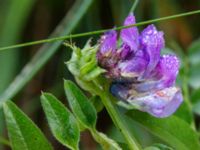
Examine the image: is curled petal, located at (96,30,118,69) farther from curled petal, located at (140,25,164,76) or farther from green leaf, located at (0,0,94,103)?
green leaf, located at (0,0,94,103)

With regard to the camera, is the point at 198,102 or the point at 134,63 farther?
the point at 198,102

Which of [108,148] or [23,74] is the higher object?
[23,74]

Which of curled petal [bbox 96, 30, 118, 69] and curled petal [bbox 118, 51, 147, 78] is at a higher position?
curled petal [bbox 96, 30, 118, 69]

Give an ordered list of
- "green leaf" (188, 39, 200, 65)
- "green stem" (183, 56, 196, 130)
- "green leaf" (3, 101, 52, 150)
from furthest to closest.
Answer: "green leaf" (188, 39, 200, 65), "green stem" (183, 56, 196, 130), "green leaf" (3, 101, 52, 150)

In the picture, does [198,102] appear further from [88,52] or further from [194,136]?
[88,52]

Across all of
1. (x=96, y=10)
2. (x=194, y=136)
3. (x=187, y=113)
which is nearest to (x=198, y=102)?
(x=187, y=113)

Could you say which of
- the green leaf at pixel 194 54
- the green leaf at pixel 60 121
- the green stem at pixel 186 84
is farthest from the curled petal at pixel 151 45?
the green leaf at pixel 194 54

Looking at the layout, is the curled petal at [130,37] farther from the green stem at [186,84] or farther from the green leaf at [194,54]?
the green leaf at [194,54]

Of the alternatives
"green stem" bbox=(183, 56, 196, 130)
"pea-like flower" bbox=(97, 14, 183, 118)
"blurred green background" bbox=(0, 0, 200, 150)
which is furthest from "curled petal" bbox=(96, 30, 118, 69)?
"blurred green background" bbox=(0, 0, 200, 150)
